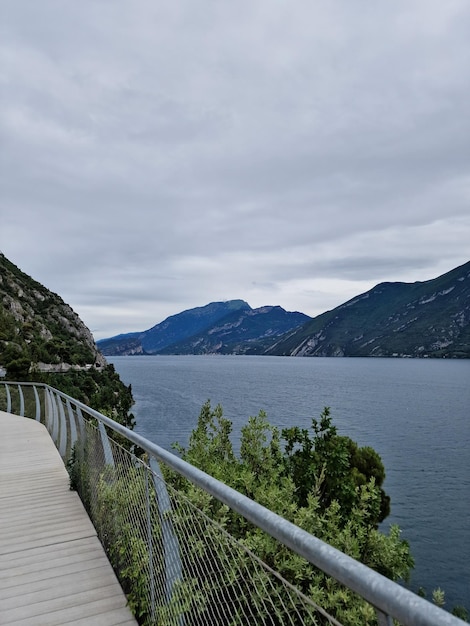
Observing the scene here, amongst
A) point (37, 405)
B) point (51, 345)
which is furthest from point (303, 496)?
point (51, 345)

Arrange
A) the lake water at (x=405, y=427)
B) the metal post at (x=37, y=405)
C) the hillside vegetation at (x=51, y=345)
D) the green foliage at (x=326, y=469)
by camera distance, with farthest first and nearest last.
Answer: the hillside vegetation at (x=51, y=345) < the lake water at (x=405, y=427) < the green foliage at (x=326, y=469) < the metal post at (x=37, y=405)

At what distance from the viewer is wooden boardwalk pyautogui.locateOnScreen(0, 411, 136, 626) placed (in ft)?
11.8

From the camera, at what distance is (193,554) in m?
2.87

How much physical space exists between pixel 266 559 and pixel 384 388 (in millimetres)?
95716

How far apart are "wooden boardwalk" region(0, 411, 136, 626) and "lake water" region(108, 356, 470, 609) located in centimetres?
1842

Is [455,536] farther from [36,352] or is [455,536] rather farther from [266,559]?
[36,352]

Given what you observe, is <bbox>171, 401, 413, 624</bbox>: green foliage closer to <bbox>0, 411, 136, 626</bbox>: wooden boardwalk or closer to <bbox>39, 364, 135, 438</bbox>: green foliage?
<bbox>0, 411, 136, 626</bbox>: wooden boardwalk

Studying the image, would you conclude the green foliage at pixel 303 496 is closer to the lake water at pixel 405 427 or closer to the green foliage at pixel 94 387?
the lake water at pixel 405 427

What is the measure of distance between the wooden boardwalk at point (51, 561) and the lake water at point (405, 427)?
18420 mm

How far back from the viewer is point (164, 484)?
317cm

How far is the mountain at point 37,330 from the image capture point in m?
58.2

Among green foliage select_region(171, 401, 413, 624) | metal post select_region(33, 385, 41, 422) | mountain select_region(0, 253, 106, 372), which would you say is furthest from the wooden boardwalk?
mountain select_region(0, 253, 106, 372)

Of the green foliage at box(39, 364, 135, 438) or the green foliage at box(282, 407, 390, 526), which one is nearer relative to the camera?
the green foliage at box(282, 407, 390, 526)

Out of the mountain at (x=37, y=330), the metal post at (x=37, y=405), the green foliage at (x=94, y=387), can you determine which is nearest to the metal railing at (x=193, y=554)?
the metal post at (x=37, y=405)
